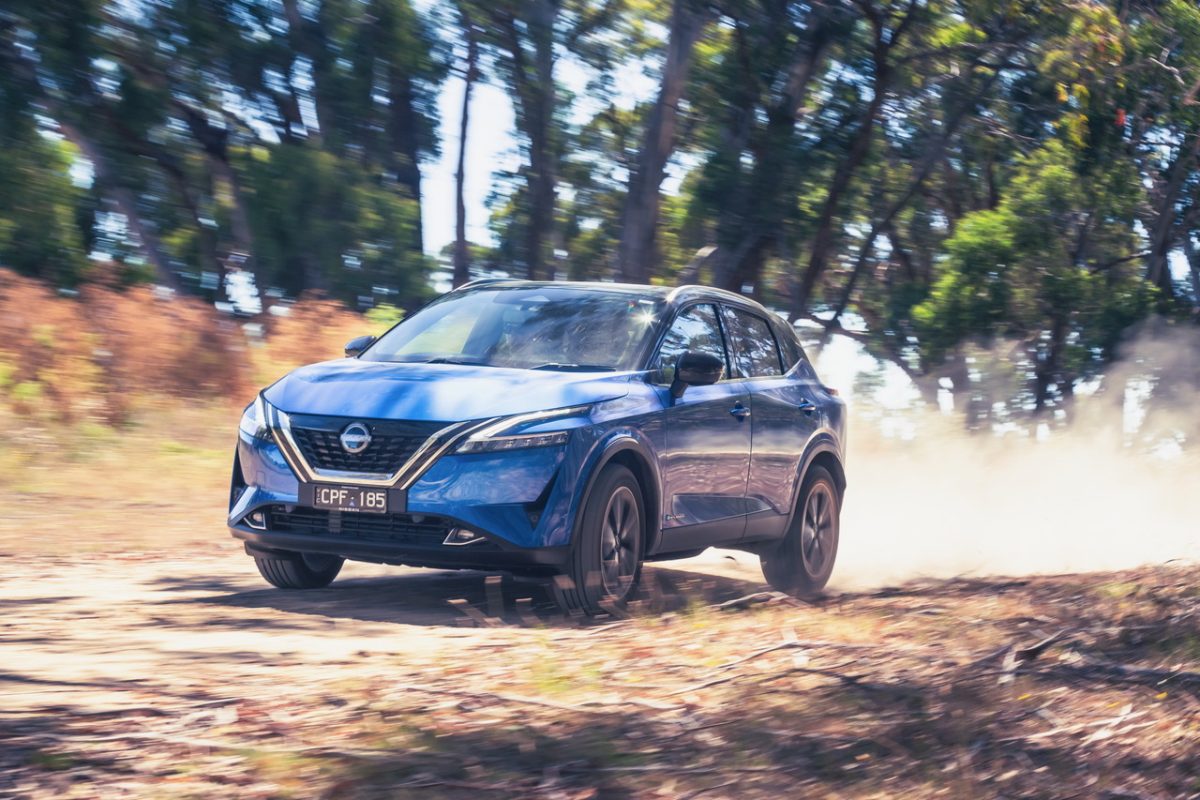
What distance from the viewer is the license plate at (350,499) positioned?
7.24 meters

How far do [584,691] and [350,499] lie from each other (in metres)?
2.23

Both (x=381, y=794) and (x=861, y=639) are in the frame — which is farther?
(x=861, y=639)

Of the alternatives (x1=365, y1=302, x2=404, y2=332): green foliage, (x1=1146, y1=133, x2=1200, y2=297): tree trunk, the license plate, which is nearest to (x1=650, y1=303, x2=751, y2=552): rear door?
the license plate

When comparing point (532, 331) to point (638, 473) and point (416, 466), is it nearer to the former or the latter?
point (638, 473)

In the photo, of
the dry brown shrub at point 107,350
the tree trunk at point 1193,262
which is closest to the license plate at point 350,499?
the dry brown shrub at point 107,350

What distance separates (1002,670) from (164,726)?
3087 millimetres

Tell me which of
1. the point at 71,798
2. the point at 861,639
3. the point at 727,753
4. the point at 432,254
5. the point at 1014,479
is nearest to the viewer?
the point at 71,798

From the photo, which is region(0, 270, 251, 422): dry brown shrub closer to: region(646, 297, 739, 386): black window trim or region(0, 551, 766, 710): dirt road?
region(0, 551, 766, 710): dirt road

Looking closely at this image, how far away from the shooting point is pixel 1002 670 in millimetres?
5973

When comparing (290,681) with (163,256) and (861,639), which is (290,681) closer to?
(861,639)

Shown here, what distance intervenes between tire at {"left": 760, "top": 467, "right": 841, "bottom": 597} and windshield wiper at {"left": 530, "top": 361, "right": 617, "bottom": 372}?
224 cm

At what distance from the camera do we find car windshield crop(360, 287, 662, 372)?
8.28 metres

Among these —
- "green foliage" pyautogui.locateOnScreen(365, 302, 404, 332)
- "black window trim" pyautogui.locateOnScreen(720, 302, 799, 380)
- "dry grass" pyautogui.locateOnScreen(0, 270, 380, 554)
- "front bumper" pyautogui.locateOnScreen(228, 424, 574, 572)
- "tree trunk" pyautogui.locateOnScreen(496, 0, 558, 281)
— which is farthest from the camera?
"tree trunk" pyautogui.locateOnScreen(496, 0, 558, 281)

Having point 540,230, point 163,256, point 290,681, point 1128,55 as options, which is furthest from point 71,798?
point 540,230
